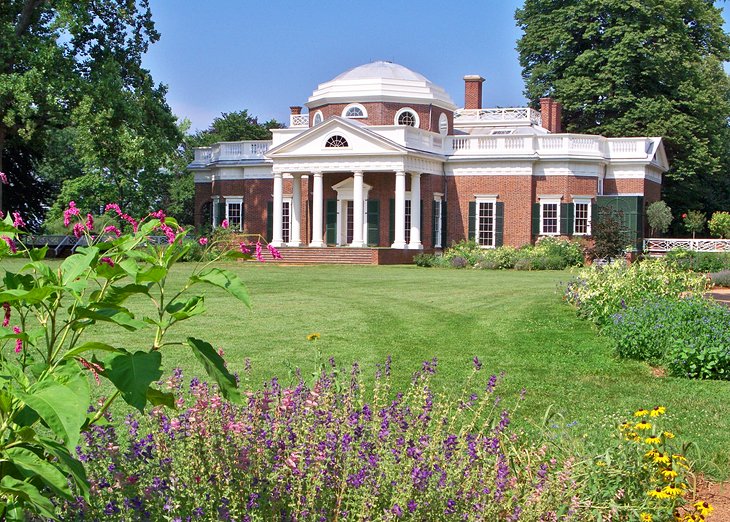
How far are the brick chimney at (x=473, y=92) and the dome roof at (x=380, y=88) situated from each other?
17.7 ft

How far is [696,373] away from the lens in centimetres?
1011

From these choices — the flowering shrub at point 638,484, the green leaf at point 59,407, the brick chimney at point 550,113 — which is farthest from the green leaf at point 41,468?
the brick chimney at point 550,113

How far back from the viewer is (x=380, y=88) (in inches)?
1590

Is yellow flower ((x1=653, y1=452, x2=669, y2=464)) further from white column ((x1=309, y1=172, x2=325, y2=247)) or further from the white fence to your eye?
white column ((x1=309, y1=172, x2=325, y2=247))

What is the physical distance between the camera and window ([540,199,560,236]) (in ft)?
127

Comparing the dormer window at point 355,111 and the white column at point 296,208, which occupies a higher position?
the dormer window at point 355,111

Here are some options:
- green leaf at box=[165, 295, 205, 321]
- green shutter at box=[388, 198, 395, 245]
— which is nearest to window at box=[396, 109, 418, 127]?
green shutter at box=[388, 198, 395, 245]

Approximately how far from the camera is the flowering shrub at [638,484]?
481 cm

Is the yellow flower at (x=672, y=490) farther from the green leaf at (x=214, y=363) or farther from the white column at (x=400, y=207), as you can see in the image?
the white column at (x=400, y=207)

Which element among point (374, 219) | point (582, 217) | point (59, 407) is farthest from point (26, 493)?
point (582, 217)

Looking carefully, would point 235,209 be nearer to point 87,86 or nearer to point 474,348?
point 87,86

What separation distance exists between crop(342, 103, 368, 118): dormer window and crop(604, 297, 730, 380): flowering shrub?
97.3 ft

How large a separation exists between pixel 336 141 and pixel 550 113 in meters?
12.2

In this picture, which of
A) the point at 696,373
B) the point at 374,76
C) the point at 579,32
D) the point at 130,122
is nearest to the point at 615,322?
the point at 696,373
